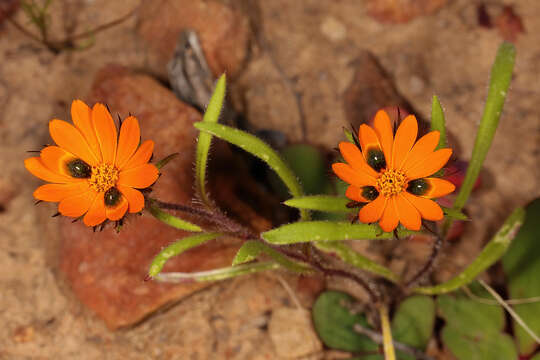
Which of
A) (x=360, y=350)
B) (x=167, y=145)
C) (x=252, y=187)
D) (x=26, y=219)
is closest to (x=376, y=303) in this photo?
(x=360, y=350)

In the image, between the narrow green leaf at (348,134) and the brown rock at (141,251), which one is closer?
the narrow green leaf at (348,134)

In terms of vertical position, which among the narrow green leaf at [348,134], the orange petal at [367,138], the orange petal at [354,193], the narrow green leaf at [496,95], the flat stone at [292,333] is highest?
the narrow green leaf at [496,95]

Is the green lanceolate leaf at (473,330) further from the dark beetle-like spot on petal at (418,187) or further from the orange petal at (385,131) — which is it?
the orange petal at (385,131)

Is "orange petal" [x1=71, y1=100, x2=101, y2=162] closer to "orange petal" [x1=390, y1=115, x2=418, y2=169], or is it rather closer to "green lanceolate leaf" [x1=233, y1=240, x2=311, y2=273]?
"green lanceolate leaf" [x1=233, y1=240, x2=311, y2=273]

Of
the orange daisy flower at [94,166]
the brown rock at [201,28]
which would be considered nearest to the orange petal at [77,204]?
the orange daisy flower at [94,166]

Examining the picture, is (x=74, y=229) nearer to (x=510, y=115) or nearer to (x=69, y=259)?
(x=69, y=259)

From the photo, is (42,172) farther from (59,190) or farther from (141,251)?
(141,251)

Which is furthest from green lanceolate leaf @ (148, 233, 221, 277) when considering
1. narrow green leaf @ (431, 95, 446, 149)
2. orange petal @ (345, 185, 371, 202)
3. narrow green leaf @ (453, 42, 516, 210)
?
narrow green leaf @ (453, 42, 516, 210)

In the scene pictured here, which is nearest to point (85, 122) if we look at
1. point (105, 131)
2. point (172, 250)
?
point (105, 131)
